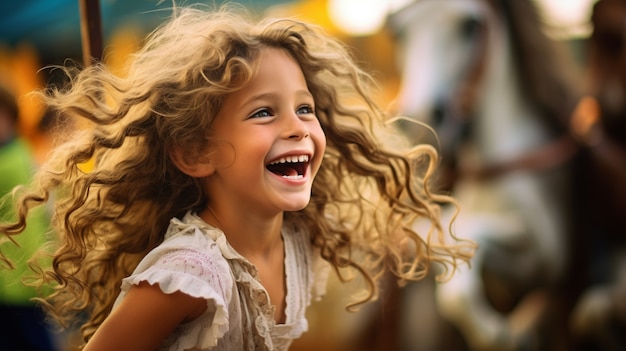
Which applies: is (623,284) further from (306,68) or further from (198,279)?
(198,279)

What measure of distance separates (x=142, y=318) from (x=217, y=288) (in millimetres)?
112

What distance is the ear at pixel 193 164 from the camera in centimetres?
142

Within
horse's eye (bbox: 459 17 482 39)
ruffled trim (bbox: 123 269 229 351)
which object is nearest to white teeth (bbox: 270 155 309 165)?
ruffled trim (bbox: 123 269 229 351)

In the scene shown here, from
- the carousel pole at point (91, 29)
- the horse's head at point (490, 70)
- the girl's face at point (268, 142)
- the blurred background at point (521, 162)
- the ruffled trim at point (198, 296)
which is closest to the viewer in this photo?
the ruffled trim at point (198, 296)

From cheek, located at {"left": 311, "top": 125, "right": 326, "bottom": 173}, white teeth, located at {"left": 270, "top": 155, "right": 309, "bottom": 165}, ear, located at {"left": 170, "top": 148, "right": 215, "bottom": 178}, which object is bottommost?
ear, located at {"left": 170, "top": 148, "right": 215, "bottom": 178}

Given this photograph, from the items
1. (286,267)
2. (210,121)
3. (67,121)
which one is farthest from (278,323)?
(67,121)

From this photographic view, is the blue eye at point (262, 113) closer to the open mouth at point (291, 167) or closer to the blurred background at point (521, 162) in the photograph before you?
the open mouth at point (291, 167)

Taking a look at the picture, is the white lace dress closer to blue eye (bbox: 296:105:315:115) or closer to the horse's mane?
blue eye (bbox: 296:105:315:115)

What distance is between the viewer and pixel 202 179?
1479mm

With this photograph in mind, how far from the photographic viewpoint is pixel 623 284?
122 inches

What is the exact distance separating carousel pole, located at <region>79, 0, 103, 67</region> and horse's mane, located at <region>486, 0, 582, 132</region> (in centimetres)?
205

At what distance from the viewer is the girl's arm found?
1266mm

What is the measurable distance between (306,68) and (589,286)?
2072 millimetres

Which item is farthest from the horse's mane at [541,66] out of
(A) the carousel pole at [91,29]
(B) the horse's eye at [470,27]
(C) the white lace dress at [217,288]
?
(A) the carousel pole at [91,29]
